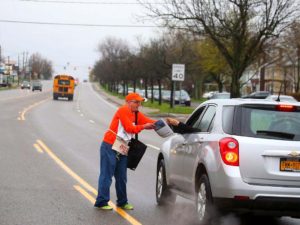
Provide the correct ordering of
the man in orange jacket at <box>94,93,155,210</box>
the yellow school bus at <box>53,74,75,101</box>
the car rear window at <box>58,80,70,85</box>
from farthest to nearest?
the yellow school bus at <box>53,74,75,101</box>
the car rear window at <box>58,80,70,85</box>
the man in orange jacket at <box>94,93,155,210</box>

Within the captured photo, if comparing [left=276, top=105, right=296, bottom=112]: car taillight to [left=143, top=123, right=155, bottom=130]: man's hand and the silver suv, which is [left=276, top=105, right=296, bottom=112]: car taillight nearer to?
the silver suv

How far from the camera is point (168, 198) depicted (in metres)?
9.73

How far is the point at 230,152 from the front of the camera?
726 cm

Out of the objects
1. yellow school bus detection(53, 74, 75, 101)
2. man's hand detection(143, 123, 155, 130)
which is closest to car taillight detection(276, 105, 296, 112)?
man's hand detection(143, 123, 155, 130)

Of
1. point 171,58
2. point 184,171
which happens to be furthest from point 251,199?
point 171,58

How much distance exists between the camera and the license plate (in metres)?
7.27

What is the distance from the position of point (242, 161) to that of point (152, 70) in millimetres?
49690

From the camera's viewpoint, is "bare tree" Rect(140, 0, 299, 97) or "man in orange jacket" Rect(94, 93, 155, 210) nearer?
"man in orange jacket" Rect(94, 93, 155, 210)

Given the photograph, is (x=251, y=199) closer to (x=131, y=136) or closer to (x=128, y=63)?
(x=131, y=136)

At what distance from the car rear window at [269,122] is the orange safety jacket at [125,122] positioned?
194 centimetres

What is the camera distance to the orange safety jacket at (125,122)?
9.05m

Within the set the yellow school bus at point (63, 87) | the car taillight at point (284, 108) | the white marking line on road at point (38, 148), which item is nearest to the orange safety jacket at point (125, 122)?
the car taillight at point (284, 108)

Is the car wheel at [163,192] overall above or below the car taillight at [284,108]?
below

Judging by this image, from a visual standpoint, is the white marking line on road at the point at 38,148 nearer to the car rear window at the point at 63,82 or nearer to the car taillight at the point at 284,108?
the car taillight at the point at 284,108
